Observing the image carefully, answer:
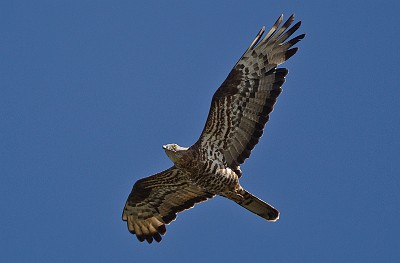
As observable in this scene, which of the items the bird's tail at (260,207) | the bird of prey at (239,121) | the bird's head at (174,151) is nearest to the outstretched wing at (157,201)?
the bird of prey at (239,121)

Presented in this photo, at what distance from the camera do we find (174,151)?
58.9 feet

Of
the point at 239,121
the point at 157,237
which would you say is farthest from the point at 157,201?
the point at 239,121

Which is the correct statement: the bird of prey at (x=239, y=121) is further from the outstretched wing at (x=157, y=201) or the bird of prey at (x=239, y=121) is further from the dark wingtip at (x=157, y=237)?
the dark wingtip at (x=157, y=237)

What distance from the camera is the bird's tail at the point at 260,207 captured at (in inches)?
737

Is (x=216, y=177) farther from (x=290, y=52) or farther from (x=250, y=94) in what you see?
(x=290, y=52)

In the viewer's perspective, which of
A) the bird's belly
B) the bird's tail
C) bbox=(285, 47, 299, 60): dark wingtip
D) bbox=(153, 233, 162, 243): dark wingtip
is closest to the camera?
bbox=(285, 47, 299, 60): dark wingtip

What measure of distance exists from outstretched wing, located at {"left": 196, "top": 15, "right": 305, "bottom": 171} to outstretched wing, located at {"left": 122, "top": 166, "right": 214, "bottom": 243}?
149 cm

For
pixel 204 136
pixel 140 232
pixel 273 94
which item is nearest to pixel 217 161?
pixel 204 136

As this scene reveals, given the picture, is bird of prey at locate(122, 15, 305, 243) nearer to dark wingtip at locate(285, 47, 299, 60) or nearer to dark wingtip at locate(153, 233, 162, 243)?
dark wingtip at locate(285, 47, 299, 60)

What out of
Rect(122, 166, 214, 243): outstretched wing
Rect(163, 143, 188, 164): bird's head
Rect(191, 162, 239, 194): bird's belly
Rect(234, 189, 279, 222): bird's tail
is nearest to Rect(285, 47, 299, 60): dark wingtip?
Rect(191, 162, 239, 194): bird's belly

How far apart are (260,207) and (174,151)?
2329 mm

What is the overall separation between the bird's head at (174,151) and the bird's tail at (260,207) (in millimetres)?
1687

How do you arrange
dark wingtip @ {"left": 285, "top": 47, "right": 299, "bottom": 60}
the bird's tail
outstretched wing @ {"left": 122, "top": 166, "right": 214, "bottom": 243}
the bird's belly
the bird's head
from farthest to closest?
outstretched wing @ {"left": 122, "top": 166, "right": 214, "bottom": 243}, the bird's tail, the bird's belly, dark wingtip @ {"left": 285, "top": 47, "right": 299, "bottom": 60}, the bird's head

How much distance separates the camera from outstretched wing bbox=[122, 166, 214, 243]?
19562 millimetres
